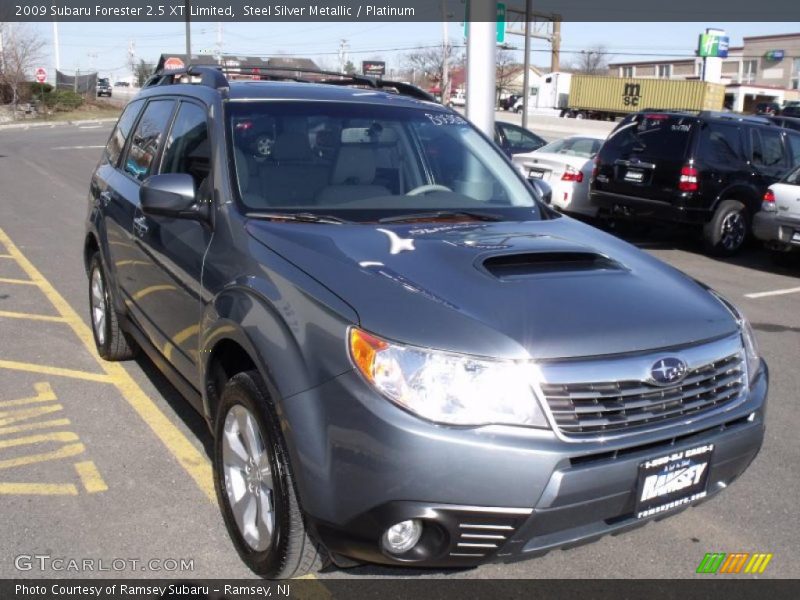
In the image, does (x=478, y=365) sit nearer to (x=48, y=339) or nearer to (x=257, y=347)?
(x=257, y=347)

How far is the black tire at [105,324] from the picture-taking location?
18.1 feet

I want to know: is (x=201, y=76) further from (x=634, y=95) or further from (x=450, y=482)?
(x=634, y=95)

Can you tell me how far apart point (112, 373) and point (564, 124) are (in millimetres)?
44476

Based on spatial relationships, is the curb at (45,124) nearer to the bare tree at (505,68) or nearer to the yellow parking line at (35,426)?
the bare tree at (505,68)

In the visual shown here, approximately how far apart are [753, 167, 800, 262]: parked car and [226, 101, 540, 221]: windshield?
251 inches

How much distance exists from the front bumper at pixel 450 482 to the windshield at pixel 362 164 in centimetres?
133

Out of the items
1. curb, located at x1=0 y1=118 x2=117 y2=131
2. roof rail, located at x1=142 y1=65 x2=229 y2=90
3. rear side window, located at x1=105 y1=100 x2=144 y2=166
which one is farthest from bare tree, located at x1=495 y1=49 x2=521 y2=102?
roof rail, located at x1=142 y1=65 x2=229 y2=90

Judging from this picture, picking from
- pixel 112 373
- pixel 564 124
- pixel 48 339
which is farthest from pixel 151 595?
pixel 564 124

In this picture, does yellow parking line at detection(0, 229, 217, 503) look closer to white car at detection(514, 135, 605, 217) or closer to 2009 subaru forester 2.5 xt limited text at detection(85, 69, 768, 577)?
2009 subaru forester 2.5 xt limited text at detection(85, 69, 768, 577)

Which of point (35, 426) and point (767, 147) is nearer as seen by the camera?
point (35, 426)

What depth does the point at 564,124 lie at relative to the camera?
1865 inches

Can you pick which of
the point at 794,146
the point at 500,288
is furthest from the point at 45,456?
the point at 794,146

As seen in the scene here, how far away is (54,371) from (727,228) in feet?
28.8

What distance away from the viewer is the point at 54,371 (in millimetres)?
5621
